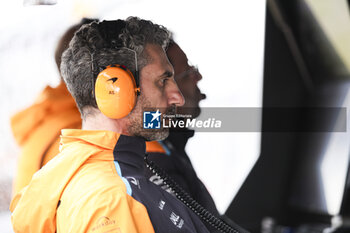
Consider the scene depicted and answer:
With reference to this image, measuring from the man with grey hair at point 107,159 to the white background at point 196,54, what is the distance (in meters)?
0.10

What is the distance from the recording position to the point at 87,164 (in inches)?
39.1

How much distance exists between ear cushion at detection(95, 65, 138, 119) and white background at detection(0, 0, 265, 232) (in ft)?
0.94

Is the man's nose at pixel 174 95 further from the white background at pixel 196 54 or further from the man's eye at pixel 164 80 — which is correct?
the white background at pixel 196 54

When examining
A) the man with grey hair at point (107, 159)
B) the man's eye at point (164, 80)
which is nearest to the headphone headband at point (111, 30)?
the man with grey hair at point (107, 159)

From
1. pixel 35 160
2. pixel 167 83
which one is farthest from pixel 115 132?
pixel 35 160

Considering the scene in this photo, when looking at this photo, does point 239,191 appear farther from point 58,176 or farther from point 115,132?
point 58,176

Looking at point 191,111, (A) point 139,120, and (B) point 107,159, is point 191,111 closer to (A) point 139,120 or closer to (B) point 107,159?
(A) point 139,120

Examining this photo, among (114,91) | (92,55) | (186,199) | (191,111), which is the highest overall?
(92,55)

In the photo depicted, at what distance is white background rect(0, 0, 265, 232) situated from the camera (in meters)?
1.21

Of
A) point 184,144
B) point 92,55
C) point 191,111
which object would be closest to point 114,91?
point 92,55

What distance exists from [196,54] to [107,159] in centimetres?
61

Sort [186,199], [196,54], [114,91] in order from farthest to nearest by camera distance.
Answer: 1. [196,54]
2. [186,199]
3. [114,91]

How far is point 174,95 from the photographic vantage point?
126 centimetres

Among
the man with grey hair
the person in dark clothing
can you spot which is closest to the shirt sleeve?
the man with grey hair
